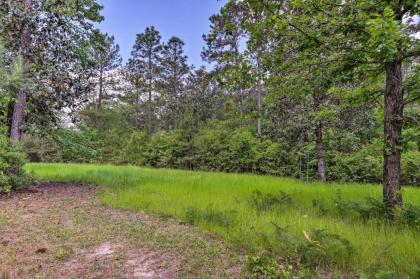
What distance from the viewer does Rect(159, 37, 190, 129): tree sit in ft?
88.3

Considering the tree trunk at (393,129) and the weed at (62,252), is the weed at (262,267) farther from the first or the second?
the tree trunk at (393,129)

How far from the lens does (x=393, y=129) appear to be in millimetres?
4559

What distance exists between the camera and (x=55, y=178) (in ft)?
33.4

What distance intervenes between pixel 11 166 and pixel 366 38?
27.6ft

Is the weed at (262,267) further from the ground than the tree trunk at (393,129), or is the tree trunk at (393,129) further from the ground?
the tree trunk at (393,129)

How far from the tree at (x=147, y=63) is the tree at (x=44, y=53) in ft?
61.6

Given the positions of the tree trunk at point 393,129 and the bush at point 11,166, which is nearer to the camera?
the tree trunk at point 393,129

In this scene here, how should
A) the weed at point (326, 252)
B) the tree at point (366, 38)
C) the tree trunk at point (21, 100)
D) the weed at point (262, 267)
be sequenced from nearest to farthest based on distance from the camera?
the weed at point (262, 267), the weed at point (326, 252), the tree at point (366, 38), the tree trunk at point (21, 100)

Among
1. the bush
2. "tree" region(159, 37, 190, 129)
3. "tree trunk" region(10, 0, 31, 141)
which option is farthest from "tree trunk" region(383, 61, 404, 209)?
"tree" region(159, 37, 190, 129)

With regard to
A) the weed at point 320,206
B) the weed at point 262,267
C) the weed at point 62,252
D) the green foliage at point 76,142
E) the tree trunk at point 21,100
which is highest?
the tree trunk at point 21,100

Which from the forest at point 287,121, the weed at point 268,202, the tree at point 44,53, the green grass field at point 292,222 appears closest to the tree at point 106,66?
the forest at point 287,121

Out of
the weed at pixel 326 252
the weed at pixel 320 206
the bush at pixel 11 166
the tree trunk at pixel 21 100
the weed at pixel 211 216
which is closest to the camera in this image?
the weed at pixel 326 252

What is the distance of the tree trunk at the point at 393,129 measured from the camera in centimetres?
452

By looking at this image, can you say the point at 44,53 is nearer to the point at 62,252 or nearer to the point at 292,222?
the point at 62,252
